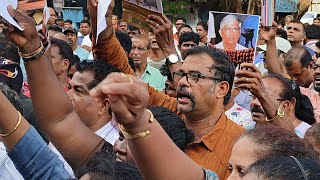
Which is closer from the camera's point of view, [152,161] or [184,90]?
[152,161]

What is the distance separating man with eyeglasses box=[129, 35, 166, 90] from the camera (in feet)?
21.0

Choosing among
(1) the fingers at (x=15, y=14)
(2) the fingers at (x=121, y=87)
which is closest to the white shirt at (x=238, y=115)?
(1) the fingers at (x=15, y=14)

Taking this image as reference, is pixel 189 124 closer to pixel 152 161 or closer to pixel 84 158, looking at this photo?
pixel 84 158

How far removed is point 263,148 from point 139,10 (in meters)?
1.88

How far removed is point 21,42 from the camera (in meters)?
2.29

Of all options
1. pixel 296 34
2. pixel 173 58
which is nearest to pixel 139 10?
pixel 173 58

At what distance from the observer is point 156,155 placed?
175cm

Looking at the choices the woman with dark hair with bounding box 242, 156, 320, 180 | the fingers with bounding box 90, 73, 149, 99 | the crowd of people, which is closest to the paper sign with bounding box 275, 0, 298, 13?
the crowd of people

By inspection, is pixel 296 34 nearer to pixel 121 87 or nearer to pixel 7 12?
pixel 7 12

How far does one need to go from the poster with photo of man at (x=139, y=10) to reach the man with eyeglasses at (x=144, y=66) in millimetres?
2179

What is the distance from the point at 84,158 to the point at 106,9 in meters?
1.04

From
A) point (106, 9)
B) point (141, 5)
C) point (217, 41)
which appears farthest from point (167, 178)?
point (217, 41)

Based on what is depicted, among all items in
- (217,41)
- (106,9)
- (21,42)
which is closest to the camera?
(21,42)

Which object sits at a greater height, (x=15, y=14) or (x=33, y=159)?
(x=15, y=14)
